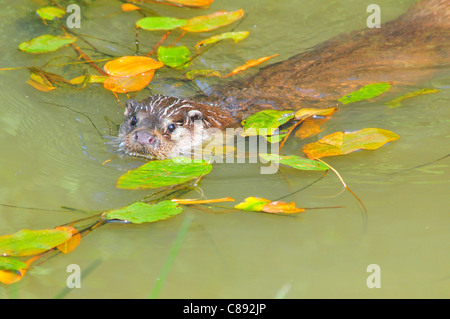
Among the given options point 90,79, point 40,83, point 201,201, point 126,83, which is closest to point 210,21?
point 126,83

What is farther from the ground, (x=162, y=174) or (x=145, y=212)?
(x=162, y=174)

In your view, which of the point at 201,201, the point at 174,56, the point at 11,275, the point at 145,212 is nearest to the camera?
the point at 11,275

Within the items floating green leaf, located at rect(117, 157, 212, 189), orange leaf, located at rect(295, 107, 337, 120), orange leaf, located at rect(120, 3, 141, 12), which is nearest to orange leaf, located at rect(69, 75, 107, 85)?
orange leaf, located at rect(120, 3, 141, 12)

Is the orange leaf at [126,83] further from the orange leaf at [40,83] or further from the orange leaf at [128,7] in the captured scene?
the orange leaf at [128,7]

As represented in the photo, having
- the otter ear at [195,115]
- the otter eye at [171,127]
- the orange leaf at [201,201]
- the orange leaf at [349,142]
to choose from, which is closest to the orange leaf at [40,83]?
the otter eye at [171,127]

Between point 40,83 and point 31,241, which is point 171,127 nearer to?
point 40,83

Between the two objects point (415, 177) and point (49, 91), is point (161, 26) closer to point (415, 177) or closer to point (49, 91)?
point (49, 91)

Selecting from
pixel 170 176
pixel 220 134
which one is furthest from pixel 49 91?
pixel 170 176

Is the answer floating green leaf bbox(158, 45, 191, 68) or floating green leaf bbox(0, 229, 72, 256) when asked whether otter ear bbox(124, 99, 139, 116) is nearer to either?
floating green leaf bbox(158, 45, 191, 68)
